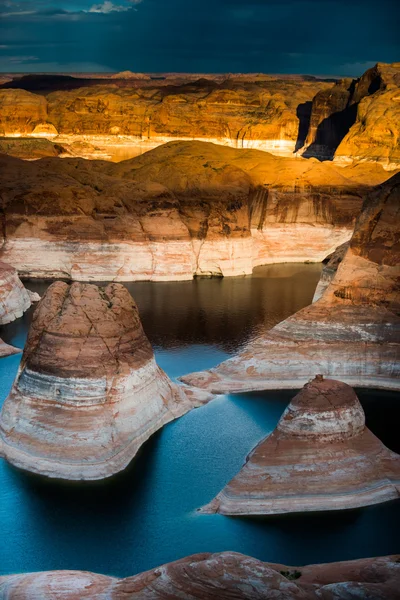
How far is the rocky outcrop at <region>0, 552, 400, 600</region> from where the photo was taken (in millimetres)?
16781

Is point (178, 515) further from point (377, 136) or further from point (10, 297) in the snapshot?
point (377, 136)

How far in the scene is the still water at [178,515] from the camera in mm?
22578

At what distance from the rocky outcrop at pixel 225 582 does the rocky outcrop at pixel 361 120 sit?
65.3 metres

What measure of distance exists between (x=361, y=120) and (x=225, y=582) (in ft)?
247

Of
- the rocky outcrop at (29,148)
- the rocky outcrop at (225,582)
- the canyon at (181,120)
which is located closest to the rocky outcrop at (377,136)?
the canyon at (181,120)

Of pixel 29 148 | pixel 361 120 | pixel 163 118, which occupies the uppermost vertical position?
pixel 163 118

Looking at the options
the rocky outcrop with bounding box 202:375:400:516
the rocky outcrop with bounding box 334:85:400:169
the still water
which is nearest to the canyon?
the rocky outcrop with bounding box 334:85:400:169

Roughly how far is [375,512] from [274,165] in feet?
160

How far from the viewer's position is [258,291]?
5584cm

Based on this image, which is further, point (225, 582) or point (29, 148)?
point (29, 148)

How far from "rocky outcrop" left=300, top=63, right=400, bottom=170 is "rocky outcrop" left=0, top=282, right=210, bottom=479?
56430 millimetres

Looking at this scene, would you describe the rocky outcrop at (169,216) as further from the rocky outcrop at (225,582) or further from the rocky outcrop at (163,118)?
the rocky outcrop at (225,582)

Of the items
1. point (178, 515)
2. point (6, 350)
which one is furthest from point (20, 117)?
point (178, 515)

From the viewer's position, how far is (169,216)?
194 ft
